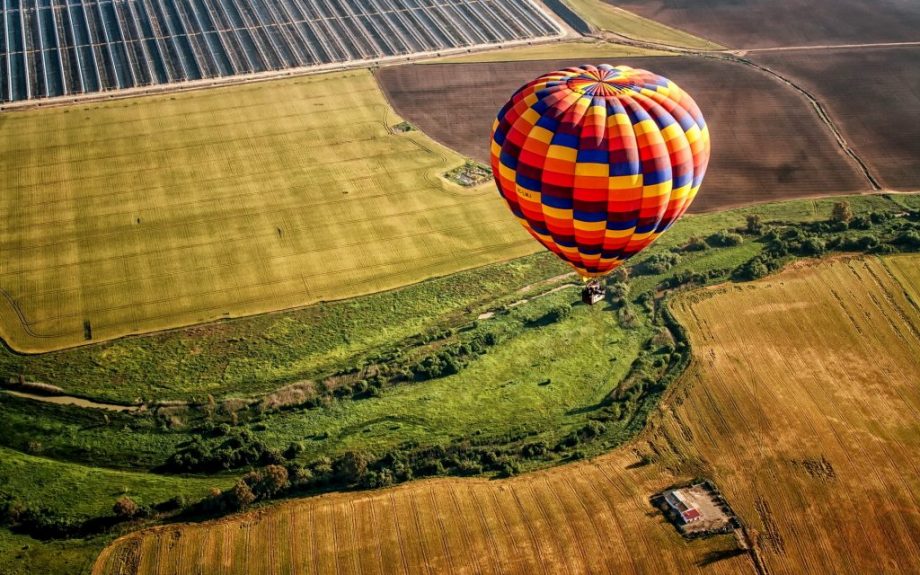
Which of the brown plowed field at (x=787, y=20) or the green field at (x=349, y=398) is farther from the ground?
the brown plowed field at (x=787, y=20)

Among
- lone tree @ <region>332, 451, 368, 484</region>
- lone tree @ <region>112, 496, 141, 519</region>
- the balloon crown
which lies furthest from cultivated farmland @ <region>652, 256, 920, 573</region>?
lone tree @ <region>112, 496, 141, 519</region>

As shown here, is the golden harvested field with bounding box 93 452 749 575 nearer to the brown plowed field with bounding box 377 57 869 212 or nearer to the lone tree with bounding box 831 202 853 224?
the lone tree with bounding box 831 202 853 224

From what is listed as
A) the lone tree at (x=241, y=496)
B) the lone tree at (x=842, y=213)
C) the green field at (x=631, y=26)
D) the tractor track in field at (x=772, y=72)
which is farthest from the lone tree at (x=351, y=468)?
the green field at (x=631, y=26)

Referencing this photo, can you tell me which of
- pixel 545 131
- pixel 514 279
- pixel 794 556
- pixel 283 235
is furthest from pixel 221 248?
pixel 794 556

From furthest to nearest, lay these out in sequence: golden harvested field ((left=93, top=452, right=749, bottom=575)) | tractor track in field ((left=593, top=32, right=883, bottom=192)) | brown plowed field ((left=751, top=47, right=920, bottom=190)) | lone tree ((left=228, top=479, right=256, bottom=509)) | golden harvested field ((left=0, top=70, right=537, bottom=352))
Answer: brown plowed field ((left=751, top=47, right=920, bottom=190)) < tractor track in field ((left=593, top=32, right=883, bottom=192)) < golden harvested field ((left=0, top=70, right=537, bottom=352)) < lone tree ((left=228, top=479, right=256, bottom=509)) < golden harvested field ((left=93, top=452, right=749, bottom=575))

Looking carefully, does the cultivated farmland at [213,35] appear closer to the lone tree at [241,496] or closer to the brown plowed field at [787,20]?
the brown plowed field at [787,20]

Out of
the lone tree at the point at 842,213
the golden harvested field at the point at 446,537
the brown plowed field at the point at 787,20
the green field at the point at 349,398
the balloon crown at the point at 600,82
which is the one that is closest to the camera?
the golden harvested field at the point at 446,537

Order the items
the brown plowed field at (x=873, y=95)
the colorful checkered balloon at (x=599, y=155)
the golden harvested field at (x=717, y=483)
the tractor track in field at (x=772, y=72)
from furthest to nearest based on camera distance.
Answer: the brown plowed field at (x=873, y=95) < the tractor track in field at (x=772, y=72) < the golden harvested field at (x=717, y=483) < the colorful checkered balloon at (x=599, y=155)
